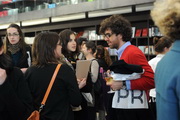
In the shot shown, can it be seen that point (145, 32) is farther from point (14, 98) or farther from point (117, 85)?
point (14, 98)

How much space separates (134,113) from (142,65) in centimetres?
47

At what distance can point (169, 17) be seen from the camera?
0.94 metres

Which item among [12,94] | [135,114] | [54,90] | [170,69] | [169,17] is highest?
[169,17]

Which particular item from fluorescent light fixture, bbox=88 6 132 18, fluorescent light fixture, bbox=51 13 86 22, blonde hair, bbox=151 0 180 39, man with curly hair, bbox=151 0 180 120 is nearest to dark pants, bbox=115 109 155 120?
man with curly hair, bbox=151 0 180 120

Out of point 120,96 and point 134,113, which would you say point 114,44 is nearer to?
point 120,96

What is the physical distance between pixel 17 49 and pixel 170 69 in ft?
7.12

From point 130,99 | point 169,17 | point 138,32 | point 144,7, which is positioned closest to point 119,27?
point 130,99

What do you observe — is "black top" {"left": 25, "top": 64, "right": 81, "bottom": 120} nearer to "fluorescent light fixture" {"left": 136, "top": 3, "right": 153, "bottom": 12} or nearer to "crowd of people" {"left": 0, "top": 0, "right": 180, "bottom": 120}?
"crowd of people" {"left": 0, "top": 0, "right": 180, "bottom": 120}

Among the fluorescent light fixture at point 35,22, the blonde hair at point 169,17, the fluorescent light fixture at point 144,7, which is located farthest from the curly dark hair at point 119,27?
the fluorescent light fixture at point 35,22

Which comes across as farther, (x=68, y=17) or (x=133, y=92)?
(x=68, y=17)

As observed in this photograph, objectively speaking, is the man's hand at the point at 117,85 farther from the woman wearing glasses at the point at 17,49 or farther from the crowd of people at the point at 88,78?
the woman wearing glasses at the point at 17,49

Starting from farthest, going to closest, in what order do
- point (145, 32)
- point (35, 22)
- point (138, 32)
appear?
point (35, 22) < point (138, 32) < point (145, 32)

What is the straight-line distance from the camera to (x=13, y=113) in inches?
47.8

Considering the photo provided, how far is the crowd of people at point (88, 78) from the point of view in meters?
0.94
